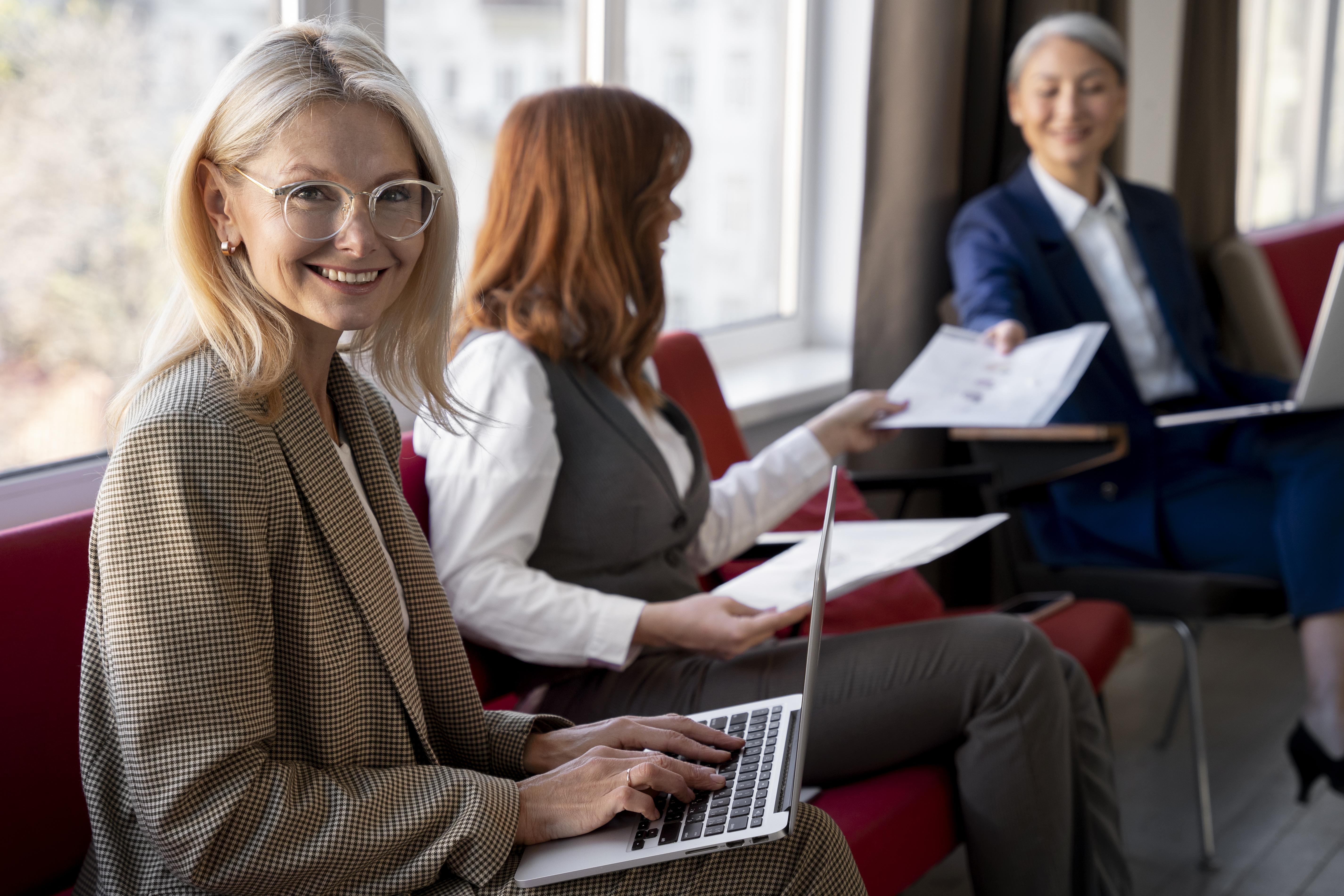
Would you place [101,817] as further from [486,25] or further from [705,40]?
[705,40]

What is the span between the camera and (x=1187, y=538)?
2457mm

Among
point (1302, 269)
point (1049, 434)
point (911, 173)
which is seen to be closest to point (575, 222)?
point (1049, 434)

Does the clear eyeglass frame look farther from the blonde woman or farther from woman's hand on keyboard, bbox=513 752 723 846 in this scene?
woman's hand on keyboard, bbox=513 752 723 846

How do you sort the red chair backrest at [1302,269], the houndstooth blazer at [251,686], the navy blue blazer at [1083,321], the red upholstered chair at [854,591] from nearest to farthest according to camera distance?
the houndstooth blazer at [251,686] < the red upholstered chair at [854,591] < the navy blue blazer at [1083,321] < the red chair backrest at [1302,269]

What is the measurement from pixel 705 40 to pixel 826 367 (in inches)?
32.7

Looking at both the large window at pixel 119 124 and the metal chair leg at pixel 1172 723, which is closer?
the large window at pixel 119 124

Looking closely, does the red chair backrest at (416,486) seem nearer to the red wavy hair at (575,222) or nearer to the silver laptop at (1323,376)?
the red wavy hair at (575,222)

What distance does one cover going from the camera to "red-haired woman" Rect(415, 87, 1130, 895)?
1527mm

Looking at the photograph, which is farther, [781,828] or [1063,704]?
[1063,704]

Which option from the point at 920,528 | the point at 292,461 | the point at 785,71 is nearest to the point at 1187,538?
the point at 920,528

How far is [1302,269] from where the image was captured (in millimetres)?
3705

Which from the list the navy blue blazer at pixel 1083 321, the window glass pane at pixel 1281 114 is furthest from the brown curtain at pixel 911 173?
the window glass pane at pixel 1281 114

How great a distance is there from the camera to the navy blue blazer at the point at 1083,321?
2.49 metres

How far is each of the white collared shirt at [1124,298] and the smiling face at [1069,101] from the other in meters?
0.07
